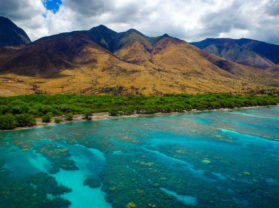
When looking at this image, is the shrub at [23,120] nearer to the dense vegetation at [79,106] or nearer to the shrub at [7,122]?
the dense vegetation at [79,106]

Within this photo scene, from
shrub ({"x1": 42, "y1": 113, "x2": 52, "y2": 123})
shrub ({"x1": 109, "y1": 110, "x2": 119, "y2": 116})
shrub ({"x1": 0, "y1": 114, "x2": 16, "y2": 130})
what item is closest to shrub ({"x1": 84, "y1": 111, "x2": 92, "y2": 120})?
shrub ({"x1": 109, "y1": 110, "x2": 119, "y2": 116})

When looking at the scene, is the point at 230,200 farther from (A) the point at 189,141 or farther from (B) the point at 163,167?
(A) the point at 189,141

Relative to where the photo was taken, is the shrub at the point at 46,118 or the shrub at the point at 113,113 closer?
the shrub at the point at 46,118

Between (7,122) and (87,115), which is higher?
(87,115)

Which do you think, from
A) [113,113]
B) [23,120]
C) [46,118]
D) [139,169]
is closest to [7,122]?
[23,120]

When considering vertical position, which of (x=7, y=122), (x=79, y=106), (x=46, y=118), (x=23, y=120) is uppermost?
(x=79, y=106)

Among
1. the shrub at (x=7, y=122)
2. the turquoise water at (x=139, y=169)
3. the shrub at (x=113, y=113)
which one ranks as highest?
the shrub at (x=113, y=113)

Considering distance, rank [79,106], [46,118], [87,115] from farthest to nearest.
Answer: [79,106], [87,115], [46,118]

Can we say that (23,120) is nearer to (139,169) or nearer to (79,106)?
(79,106)

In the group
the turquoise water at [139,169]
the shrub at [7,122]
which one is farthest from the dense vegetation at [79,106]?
the turquoise water at [139,169]
